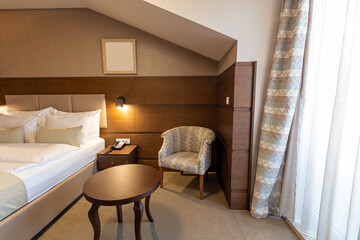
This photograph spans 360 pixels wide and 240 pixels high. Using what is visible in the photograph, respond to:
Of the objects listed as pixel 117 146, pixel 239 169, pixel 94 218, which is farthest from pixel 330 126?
pixel 117 146

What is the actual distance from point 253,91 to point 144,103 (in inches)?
68.7

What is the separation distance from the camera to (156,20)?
6.62 feet

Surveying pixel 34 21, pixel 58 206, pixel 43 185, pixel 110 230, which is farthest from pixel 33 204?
pixel 34 21

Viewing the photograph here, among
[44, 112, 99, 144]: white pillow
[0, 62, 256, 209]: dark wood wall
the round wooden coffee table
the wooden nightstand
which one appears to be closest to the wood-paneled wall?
[0, 62, 256, 209]: dark wood wall

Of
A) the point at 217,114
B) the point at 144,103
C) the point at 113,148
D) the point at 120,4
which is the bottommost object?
the point at 113,148

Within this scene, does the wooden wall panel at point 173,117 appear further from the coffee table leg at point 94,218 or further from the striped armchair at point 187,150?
the coffee table leg at point 94,218

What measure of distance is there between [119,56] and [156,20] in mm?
972

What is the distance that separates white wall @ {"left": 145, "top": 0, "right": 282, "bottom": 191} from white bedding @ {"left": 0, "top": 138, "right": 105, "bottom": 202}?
6.49 ft

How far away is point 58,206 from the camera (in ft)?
5.72

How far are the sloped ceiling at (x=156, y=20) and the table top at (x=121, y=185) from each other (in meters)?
1.63

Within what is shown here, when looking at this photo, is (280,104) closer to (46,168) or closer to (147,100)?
(147,100)

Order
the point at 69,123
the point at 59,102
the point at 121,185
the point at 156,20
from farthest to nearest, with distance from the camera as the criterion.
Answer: the point at 59,102 < the point at 69,123 < the point at 156,20 < the point at 121,185

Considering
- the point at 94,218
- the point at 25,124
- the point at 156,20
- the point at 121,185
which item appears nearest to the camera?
the point at 94,218

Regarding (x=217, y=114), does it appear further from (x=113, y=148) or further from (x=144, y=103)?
(x=113, y=148)
